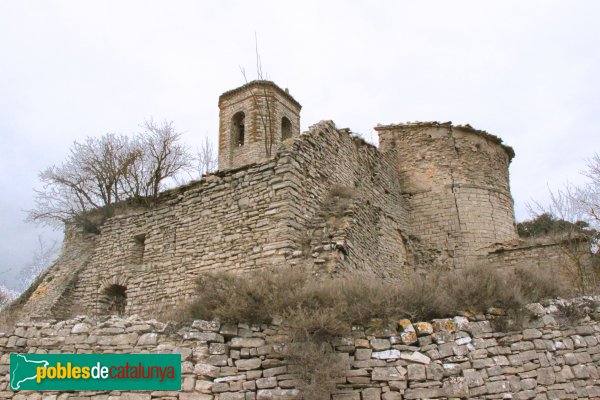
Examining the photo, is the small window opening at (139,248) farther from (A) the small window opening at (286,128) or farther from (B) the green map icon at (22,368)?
(A) the small window opening at (286,128)

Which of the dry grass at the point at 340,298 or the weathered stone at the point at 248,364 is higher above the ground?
the dry grass at the point at 340,298

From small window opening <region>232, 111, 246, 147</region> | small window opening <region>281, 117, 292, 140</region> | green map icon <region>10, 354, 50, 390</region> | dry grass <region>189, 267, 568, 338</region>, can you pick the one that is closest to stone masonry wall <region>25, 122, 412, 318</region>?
dry grass <region>189, 267, 568, 338</region>

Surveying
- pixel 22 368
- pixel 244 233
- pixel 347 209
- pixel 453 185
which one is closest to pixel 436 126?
pixel 453 185

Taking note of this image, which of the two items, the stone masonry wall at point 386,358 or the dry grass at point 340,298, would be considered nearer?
the stone masonry wall at point 386,358

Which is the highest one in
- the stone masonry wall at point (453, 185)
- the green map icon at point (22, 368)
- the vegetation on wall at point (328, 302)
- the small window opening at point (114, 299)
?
the stone masonry wall at point (453, 185)

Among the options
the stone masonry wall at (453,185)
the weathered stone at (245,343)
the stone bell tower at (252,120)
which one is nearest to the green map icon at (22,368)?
the weathered stone at (245,343)

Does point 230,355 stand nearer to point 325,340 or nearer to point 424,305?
point 325,340

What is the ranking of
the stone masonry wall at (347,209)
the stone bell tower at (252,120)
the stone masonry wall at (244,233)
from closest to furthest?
the stone masonry wall at (347,209), the stone masonry wall at (244,233), the stone bell tower at (252,120)

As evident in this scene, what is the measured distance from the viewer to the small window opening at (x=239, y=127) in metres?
21.7

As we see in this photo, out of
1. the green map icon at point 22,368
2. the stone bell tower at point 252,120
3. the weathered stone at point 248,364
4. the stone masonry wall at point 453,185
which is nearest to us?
the weathered stone at point 248,364

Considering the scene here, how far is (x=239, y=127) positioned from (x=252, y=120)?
3.92 ft

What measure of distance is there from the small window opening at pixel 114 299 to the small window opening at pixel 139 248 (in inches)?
33.5

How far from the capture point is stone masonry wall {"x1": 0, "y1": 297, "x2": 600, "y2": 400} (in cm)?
605

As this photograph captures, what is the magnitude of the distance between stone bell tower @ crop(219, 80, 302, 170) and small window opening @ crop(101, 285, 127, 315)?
8.61 meters
